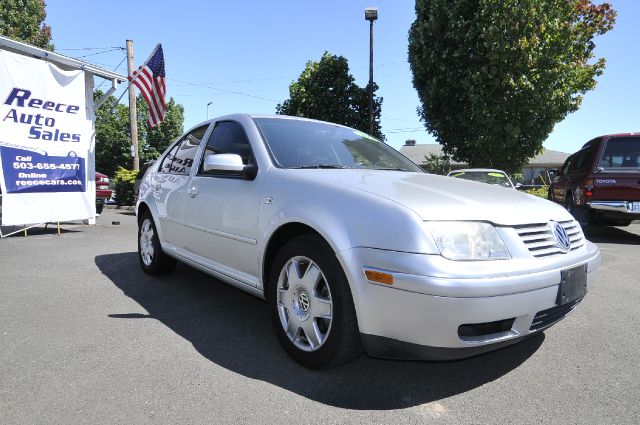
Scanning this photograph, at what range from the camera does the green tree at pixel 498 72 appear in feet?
48.6

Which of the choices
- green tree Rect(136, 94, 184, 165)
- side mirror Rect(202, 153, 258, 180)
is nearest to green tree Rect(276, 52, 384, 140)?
side mirror Rect(202, 153, 258, 180)

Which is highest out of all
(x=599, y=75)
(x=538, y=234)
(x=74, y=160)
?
(x=599, y=75)

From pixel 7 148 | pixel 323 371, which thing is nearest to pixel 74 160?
pixel 7 148

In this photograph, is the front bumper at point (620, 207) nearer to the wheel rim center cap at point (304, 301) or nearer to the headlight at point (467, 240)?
the headlight at point (467, 240)

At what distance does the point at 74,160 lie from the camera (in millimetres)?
8586

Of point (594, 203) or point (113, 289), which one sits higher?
point (594, 203)

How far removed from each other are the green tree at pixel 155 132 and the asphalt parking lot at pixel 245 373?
1392 inches

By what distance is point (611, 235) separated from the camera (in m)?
8.84

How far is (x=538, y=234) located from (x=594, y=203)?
21.2ft

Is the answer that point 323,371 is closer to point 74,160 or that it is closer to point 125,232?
point 125,232

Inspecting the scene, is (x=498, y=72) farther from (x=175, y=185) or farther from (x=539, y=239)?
(x=539, y=239)

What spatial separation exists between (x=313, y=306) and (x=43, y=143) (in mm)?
7577

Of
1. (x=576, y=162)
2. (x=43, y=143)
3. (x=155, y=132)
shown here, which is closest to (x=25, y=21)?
(x=155, y=132)

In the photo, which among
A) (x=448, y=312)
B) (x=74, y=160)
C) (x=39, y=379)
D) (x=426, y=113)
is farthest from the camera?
(x=426, y=113)
